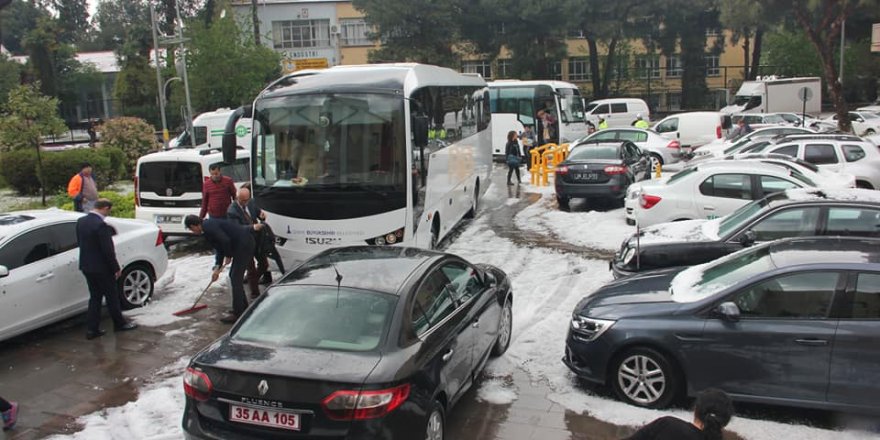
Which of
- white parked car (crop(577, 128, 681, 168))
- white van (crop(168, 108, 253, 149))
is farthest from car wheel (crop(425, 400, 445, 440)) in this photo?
white van (crop(168, 108, 253, 149))

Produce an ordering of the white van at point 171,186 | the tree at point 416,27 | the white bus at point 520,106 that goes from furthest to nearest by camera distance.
A: the tree at point 416,27, the white bus at point 520,106, the white van at point 171,186

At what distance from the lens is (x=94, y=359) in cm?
817

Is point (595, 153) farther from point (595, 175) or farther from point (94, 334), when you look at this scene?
point (94, 334)

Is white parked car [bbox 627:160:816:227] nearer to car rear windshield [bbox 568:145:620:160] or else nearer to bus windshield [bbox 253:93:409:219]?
car rear windshield [bbox 568:145:620:160]

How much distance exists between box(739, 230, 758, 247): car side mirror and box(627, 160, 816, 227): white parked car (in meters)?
3.15

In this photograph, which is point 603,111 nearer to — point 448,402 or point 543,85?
point 543,85

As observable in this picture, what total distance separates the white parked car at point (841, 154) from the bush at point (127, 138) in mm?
19909

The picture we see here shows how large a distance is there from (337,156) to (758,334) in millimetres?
6359

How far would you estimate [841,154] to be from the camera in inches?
646

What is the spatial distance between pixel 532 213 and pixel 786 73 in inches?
1666

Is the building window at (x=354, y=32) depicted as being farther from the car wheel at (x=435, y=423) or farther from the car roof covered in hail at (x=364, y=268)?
the car wheel at (x=435, y=423)

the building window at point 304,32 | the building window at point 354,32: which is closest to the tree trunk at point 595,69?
the building window at point 354,32

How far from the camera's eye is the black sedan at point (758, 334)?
570 centimetres

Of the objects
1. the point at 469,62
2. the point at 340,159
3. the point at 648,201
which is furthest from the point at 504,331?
the point at 469,62
